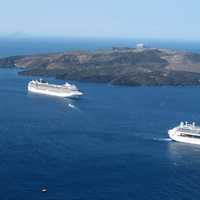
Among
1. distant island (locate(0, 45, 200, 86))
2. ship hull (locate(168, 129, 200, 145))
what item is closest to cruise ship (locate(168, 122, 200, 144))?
ship hull (locate(168, 129, 200, 145))

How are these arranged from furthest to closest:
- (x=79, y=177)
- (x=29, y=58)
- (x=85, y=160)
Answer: (x=29, y=58), (x=85, y=160), (x=79, y=177)

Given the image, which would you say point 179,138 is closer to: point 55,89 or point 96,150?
point 96,150

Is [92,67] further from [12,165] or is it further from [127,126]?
[12,165]

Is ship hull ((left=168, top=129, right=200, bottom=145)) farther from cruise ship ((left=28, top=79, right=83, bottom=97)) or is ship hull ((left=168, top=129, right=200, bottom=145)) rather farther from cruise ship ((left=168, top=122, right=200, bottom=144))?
cruise ship ((left=28, top=79, right=83, bottom=97))

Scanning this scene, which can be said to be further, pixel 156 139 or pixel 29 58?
pixel 29 58

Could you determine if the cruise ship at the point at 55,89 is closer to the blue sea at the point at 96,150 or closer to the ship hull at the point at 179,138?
the blue sea at the point at 96,150

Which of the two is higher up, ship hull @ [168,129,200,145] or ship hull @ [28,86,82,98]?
ship hull @ [28,86,82,98]

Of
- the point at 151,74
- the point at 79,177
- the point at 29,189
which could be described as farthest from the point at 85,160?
the point at 151,74

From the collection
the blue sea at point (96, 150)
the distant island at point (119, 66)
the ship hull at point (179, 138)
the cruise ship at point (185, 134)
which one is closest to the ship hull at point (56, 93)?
the blue sea at point (96, 150)
